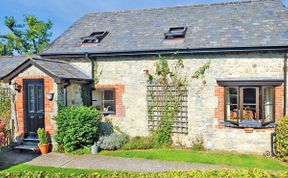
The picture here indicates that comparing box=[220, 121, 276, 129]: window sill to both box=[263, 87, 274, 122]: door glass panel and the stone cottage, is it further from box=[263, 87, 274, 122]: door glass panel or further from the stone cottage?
box=[263, 87, 274, 122]: door glass panel

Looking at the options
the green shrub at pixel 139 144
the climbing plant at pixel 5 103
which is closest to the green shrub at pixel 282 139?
the green shrub at pixel 139 144

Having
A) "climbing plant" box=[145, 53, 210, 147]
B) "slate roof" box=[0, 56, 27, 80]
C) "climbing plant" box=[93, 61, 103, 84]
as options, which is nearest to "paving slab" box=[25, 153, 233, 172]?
"climbing plant" box=[145, 53, 210, 147]

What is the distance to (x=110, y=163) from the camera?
10273 mm

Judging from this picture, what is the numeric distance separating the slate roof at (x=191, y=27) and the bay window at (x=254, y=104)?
5.97 feet

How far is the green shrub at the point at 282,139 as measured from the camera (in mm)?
10297

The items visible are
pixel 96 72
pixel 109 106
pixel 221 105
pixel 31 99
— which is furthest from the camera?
pixel 109 106

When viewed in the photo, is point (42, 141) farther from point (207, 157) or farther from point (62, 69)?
point (207, 157)

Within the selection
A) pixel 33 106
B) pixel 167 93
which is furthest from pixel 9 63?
pixel 167 93

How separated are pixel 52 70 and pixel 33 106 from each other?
6.13 ft

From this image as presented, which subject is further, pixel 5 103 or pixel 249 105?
pixel 5 103

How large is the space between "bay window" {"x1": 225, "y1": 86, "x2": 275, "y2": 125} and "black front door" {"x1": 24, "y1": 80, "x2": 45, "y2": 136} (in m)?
8.08

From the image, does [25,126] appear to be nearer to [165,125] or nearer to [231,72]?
[165,125]

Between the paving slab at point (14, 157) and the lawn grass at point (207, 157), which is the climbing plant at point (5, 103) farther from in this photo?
the lawn grass at point (207, 157)

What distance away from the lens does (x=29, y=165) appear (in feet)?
33.0
